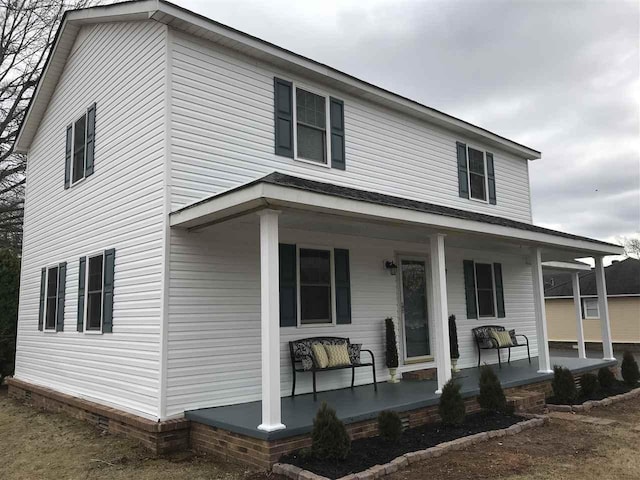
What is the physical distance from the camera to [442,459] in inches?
219

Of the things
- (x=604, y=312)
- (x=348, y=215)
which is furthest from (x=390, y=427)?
(x=604, y=312)

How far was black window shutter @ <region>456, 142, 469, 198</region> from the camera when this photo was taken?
37.6ft

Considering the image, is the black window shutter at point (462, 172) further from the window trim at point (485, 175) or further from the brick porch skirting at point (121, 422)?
the brick porch skirting at point (121, 422)

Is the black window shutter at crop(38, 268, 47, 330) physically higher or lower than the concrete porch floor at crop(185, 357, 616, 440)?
higher

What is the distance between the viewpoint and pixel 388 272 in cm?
938

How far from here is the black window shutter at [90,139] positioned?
9.04m

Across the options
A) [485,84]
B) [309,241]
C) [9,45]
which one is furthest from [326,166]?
[9,45]

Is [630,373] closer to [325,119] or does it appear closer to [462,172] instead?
[462,172]

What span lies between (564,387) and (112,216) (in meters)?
7.65

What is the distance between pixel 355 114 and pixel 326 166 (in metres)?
1.41

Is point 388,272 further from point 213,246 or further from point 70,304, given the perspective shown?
point 70,304

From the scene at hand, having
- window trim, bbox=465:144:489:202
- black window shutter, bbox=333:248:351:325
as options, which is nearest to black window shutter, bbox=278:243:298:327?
black window shutter, bbox=333:248:351:325

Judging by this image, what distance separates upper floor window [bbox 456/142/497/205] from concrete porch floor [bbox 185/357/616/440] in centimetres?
416

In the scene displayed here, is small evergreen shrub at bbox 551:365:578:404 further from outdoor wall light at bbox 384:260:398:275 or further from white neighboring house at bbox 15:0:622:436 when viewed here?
outdoor wall light at bbox 384:260:398:275
